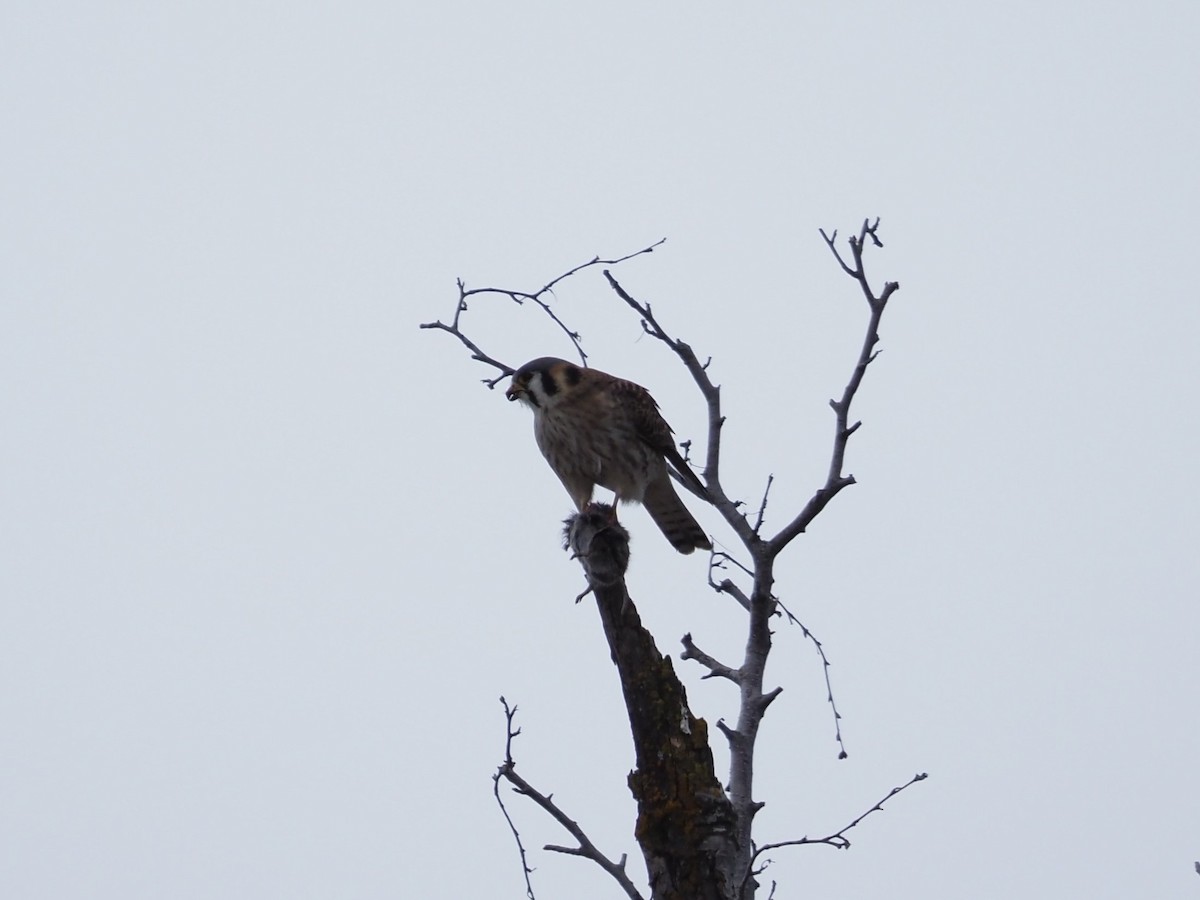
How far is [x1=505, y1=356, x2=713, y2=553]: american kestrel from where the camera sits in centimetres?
458

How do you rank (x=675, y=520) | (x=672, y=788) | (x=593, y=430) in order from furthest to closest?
1. (x=675, y=520)
2. (x=593, y=430)
3. (x=672, y=788)

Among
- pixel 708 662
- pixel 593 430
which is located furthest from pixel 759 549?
pixel 593 430

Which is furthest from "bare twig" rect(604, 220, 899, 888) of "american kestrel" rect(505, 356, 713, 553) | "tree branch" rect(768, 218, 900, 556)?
"american kestrel" rect(505, 356, 713, 553)

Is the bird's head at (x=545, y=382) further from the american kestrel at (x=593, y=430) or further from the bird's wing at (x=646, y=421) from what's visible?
the bird's wing at (x=646, y=421)

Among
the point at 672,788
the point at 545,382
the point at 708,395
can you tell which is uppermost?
the point at 545,382

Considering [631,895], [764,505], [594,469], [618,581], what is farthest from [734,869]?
[594,469]

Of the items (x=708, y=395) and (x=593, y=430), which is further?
(x=593, y=430)

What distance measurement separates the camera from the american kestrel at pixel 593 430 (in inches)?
180

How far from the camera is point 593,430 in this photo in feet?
15.0

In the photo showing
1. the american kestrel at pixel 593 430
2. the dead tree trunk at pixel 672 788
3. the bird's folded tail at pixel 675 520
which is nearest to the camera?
the dead tree trunk at pixel 672 788

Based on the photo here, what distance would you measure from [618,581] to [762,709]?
53cm

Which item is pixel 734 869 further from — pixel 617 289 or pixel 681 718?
pixel 617 289

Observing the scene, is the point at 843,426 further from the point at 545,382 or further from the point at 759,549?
the point at 545,382

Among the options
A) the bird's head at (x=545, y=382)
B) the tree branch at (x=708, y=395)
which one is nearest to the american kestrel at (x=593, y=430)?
the bird's head at (x=545, y=382)
